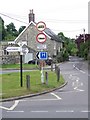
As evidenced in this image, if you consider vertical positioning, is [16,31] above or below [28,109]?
above

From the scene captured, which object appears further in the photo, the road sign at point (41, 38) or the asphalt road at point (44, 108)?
the road sign at point (41, 38)

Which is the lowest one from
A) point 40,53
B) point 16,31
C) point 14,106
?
point 14,106

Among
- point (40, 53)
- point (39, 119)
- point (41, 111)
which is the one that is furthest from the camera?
point (40, 53)

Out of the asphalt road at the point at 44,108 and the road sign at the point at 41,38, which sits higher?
the road sign at the point at 41,38

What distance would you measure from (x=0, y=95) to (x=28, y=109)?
14.3 ft

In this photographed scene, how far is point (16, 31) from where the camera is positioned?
6088 inches

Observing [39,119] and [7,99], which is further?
→ [7,99]

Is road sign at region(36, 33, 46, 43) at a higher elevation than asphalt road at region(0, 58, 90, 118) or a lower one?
higher

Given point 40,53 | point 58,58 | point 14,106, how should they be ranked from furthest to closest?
point 58,58 → point 40,53 → point 14,106

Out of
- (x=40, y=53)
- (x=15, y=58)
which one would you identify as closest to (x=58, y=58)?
(x=15, y=58)

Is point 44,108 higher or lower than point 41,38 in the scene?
lower

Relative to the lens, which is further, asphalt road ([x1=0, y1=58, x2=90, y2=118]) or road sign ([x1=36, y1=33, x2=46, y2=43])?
road sign ([x1=36, y1=33, x2=46, y2=43])

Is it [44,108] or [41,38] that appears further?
[41,38]

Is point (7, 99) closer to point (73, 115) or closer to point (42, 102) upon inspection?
point (42, 102)
